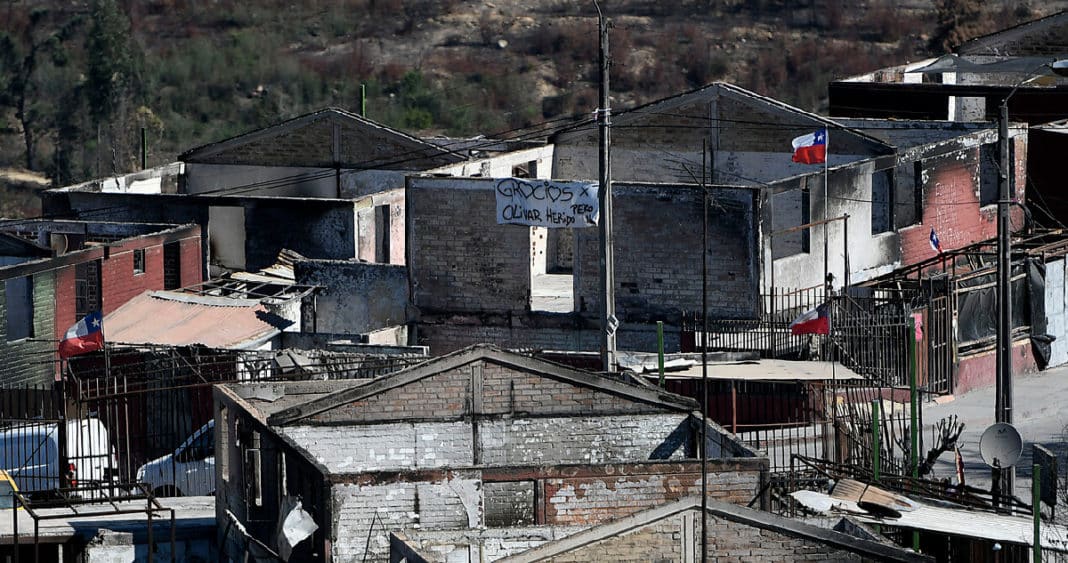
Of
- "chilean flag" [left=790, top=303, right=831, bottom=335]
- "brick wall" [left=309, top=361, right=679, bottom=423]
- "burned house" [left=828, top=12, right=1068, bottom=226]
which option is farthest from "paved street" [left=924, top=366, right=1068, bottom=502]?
"burned house" [left=828, top=12, right=1068, bottom=226]

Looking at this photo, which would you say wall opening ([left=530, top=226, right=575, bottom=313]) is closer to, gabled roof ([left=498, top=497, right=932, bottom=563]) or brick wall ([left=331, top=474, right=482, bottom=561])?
brick wall ([left=331, top=474, right=482, bottom=561])

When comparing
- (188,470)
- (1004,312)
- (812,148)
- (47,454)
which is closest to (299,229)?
(812,148)

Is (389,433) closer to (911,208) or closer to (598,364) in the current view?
(598,364)

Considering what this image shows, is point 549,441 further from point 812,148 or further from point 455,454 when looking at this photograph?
point 812,148

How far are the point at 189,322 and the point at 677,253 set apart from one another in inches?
295

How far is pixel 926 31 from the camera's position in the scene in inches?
2835

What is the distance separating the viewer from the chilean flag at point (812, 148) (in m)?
34.0

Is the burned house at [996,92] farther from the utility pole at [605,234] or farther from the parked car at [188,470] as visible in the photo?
the parked car at [188,470]

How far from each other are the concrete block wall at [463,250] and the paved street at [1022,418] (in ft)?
22.8

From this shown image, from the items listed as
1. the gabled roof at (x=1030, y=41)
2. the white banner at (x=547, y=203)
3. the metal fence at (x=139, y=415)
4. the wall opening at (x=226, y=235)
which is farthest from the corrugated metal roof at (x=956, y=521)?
the gabled roof at (x=1030, y=41)

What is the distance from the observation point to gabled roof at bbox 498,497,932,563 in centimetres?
1686

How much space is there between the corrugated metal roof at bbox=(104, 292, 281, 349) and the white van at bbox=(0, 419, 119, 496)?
341 cm

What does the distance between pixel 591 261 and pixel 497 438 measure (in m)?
11.2

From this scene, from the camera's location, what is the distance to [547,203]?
104 ft
